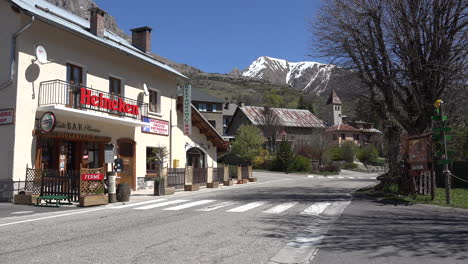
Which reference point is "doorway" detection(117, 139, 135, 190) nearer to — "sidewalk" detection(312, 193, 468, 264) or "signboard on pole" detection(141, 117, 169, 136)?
"signboard on pole" detection(141, 117, 169, 136)

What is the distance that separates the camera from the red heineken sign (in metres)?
17.2

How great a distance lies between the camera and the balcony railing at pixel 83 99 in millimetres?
16078

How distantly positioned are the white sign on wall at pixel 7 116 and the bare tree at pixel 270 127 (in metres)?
43.0

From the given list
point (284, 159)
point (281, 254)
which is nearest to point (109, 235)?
point (281, 254)

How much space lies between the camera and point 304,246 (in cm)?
720

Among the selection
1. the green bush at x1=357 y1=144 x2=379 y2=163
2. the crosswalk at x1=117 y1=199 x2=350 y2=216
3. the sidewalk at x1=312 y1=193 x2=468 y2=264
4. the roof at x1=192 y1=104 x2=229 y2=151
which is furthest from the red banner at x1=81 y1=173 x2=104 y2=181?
the green bush at x1=357 y1=144 x2=379 y2=163

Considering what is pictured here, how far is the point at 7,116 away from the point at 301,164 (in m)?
37.8

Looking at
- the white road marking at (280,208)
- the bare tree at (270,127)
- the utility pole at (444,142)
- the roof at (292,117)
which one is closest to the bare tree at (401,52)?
the utility pole at (444,142)

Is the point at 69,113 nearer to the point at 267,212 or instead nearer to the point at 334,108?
the point at 267,212

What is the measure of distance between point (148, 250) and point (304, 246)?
2.79m

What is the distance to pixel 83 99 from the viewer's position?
17.0m

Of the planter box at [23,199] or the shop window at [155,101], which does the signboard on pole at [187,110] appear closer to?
the shop window at [155,101]

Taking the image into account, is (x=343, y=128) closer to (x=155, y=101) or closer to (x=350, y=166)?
(x=350, y=166)

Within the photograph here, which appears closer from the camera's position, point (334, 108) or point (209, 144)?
point (209, 144)
